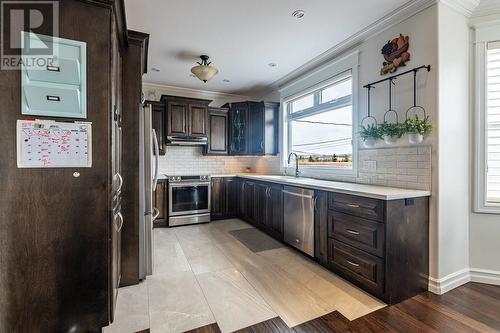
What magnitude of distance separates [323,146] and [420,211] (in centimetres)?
179

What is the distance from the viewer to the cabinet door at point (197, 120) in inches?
184

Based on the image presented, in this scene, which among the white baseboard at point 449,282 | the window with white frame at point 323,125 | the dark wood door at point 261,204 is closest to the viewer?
the white baseboard at point 449,282

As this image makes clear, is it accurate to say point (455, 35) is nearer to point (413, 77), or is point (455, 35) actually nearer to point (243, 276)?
point (413, 77)

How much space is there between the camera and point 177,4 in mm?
2326

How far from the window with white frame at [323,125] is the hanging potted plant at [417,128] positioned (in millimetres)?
902

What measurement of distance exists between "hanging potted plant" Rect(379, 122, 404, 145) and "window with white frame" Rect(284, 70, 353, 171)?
2.17ft

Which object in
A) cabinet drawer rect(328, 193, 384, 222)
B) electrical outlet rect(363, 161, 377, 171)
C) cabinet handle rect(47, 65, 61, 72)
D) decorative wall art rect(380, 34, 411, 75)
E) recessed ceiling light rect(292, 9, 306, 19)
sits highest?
recessed ceiling light rect(292, 9, 306, 19)

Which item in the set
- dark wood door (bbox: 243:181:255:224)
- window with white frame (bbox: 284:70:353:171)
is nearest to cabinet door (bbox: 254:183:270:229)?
dark wood door (bbox: 243:181:255:224)

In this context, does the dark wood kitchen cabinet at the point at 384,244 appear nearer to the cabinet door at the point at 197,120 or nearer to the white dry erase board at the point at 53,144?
the white dry erase board at the point at 53,144

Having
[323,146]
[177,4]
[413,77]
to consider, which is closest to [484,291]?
[413,77]

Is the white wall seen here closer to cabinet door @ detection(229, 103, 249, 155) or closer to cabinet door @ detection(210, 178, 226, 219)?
cabinet door @ detection(229, 103, 249, 155)

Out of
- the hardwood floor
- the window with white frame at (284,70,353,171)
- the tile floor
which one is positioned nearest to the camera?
the hardwood floor

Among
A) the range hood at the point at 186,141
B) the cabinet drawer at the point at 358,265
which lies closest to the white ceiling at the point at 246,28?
the range hood at the point at 186,141

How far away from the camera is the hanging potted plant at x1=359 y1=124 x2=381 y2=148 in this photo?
2566mm
